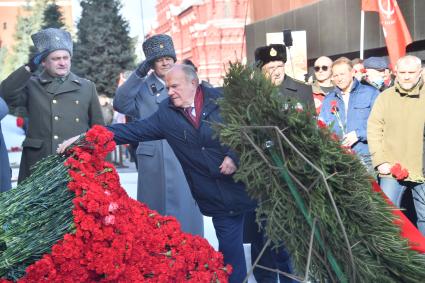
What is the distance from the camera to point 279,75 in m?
6.59

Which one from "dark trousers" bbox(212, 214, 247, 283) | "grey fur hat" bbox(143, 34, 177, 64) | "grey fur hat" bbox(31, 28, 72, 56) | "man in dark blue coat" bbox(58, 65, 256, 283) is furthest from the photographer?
"grey fur hat" bbox(143, 34, 177, 64)

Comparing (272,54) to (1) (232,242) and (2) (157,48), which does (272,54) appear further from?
(1) (232,242)

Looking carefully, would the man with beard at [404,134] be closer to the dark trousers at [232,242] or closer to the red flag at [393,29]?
the dark trousers at [232,242]

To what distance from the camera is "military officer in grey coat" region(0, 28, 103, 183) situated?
19.5 ft

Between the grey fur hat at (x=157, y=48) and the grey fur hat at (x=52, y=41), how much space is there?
2.17 feet

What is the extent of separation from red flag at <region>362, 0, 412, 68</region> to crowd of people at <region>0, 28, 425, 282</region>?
13.4ft

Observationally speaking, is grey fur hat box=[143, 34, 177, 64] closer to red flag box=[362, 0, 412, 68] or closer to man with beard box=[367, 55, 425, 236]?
man with beard box=[367, 55, 425, 236]

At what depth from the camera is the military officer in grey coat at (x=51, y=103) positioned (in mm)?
5957

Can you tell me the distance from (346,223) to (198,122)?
5.96 feet

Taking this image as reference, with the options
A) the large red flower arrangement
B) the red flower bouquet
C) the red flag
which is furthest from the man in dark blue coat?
the red flag

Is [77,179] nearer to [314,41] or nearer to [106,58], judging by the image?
[314,41]

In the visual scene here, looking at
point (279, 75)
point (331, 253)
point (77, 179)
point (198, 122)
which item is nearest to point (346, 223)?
point (331, 253)

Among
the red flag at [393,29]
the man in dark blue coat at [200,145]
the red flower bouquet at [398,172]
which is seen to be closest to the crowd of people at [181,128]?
the man in dark blue coat at [200,145]

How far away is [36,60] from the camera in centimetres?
581
